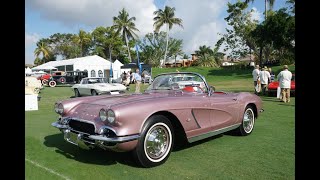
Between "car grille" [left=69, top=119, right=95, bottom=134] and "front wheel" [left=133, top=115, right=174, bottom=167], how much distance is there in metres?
0.70

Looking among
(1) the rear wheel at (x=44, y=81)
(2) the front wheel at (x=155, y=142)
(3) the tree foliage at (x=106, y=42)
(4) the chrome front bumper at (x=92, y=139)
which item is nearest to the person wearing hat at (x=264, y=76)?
(2) the front wheel at (x=155, y=142)

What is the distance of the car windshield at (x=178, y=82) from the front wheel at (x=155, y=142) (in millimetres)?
1247

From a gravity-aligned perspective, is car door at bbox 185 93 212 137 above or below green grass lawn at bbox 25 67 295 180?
above

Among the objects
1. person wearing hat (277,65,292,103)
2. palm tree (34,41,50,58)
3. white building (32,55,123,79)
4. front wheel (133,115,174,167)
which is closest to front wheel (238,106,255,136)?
front wheel (133,115,174,167)

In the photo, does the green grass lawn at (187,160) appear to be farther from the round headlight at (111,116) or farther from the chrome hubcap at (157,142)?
the round headlight at (111,116)

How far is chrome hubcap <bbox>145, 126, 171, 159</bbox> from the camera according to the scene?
3948mm

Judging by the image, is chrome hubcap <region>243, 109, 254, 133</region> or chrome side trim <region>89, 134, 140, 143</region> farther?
chrome hubcap <region>243, 109, 254, 133</region>

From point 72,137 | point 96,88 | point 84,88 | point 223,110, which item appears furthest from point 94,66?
point 72,137

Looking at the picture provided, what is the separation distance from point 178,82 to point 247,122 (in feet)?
5.69

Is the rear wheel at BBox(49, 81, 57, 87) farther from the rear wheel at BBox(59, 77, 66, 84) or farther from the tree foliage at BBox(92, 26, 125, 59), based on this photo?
the tree foliage at BBox(92, 26, 125, 59)

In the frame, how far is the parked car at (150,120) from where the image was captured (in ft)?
12.1

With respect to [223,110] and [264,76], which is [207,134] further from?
[264,76]
